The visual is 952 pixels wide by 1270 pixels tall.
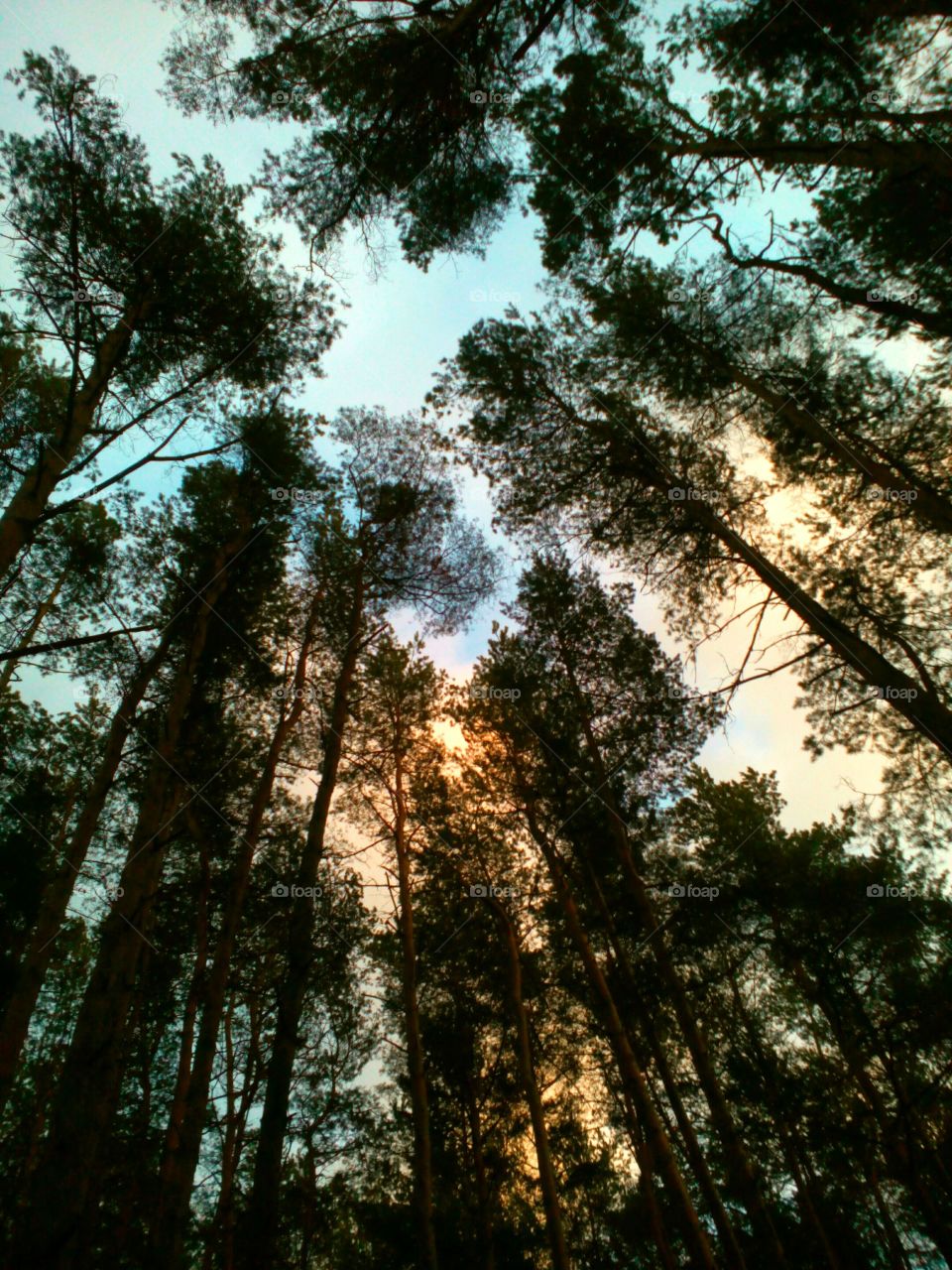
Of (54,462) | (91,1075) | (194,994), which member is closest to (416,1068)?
(194,994)

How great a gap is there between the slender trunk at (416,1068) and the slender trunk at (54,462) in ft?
26.1

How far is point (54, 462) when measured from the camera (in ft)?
16.2

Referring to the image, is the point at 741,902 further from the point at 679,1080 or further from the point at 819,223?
the point at 819,223

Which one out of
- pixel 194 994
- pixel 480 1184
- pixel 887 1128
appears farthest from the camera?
pixel 480 1184

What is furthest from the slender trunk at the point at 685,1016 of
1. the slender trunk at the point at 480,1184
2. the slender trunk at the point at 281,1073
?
the slender trunk at the point at 480,1184

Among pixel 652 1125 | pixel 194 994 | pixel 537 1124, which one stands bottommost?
pixel 652 1125

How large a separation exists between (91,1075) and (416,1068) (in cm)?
637

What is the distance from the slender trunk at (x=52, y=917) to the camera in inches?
275

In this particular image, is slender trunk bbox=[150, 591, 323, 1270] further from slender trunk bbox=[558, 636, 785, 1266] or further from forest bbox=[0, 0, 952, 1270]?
slender trunk bbox=[558, 636, 785, 1266]

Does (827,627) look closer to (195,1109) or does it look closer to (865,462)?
(865,462)

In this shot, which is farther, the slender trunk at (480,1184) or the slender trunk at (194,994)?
the slender trunk at (480,1184)

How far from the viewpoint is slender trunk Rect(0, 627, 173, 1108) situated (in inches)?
275

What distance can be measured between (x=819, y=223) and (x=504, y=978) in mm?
15399

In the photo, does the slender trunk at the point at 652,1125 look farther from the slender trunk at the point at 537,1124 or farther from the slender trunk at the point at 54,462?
the slender trunk at the point at 54,462
